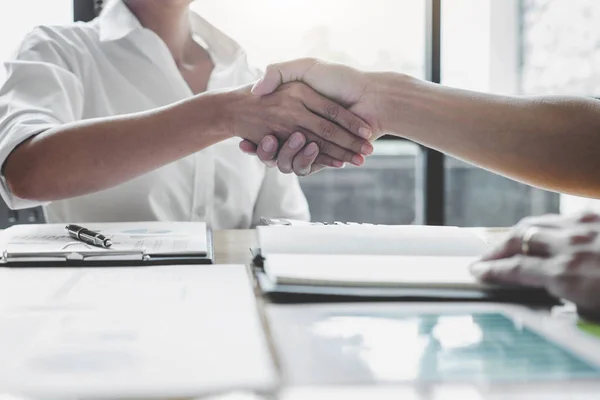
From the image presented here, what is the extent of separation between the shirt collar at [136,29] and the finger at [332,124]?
0.47 metres

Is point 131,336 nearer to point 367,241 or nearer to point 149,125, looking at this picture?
point 367,241

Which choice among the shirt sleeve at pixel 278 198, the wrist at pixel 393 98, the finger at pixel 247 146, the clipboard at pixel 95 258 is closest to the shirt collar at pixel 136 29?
the shirt sleeve at pixel 278 198

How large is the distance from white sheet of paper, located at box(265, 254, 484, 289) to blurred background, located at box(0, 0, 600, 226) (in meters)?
1.68

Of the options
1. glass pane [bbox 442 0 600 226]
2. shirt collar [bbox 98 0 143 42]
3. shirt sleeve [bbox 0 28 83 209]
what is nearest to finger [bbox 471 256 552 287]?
shirt sleeve [bbox 0 28 83 209]

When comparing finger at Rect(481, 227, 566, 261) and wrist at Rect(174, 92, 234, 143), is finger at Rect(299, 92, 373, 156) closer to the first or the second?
wrist at Rect(174, 92, 234, 143)

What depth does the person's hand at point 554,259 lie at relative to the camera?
49 centimetres

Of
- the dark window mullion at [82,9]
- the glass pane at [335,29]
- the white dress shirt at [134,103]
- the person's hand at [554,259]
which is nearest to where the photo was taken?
the person's hand at [554,259]

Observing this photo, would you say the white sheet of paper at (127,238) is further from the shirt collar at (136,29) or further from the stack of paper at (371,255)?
the shirt collar at (136,29)

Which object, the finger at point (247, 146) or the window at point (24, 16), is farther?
the window at point (24, 16)

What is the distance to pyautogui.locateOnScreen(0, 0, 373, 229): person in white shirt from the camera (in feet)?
3.70

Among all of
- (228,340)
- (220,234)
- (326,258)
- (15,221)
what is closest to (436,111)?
(220,234)

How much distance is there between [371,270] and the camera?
2.05ft

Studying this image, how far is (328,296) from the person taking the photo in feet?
1.79

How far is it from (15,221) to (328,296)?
61.2 inches
